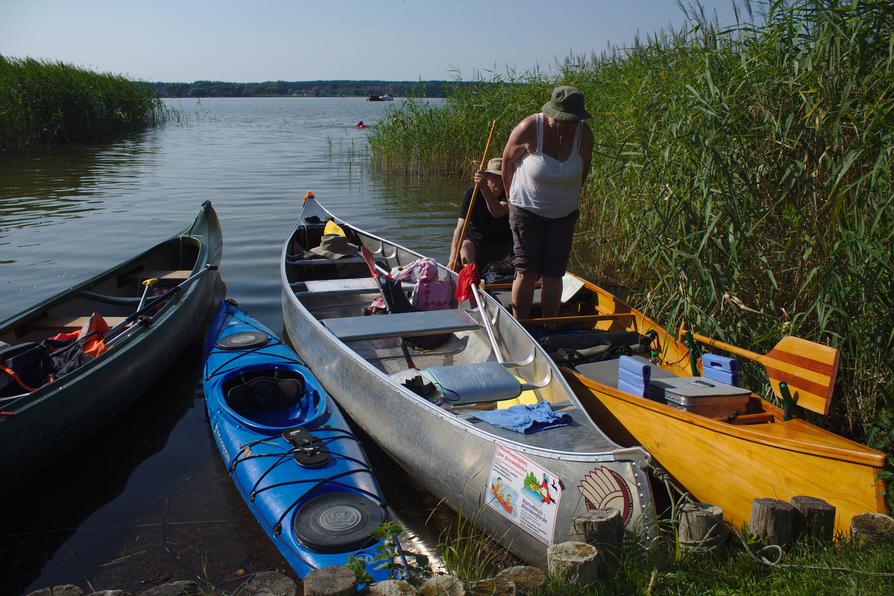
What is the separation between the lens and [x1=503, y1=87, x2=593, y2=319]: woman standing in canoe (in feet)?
16.5

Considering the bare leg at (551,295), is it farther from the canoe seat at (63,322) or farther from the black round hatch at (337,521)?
the canoe seat at (63,322)

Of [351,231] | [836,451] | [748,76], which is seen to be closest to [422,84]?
[351,231]

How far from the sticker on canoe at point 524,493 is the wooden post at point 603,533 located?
0.44m


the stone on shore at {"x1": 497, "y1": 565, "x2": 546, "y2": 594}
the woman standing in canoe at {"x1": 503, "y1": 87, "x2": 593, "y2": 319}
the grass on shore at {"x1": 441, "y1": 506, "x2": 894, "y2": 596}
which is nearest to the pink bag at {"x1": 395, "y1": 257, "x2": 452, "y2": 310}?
the woman standing in canoe at {"x1": 503, "y1": 87, "x2": 593, "y2": 319}

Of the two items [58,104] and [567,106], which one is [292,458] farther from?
[58,104]

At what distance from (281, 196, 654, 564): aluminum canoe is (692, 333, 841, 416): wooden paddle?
110 centimetres

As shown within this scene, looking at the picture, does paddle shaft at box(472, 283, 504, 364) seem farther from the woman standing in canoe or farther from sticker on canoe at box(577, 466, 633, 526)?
sticker on canoe at box(577, 466, 633, 526)

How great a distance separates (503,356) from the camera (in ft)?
17.7

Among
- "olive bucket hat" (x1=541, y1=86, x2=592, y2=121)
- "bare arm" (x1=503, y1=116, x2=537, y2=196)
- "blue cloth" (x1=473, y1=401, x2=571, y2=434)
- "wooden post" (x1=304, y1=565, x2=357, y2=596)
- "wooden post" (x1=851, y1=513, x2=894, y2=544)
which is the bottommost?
"wooden post" (x1=304, y1=565, x2=357, y2=596)

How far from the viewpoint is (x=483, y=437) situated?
3.73 metres

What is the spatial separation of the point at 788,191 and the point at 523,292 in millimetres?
1983

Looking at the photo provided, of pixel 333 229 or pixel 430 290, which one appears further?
pixel 333 229

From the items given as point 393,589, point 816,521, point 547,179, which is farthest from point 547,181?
point 393,589

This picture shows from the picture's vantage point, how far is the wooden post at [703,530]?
2924 mm
